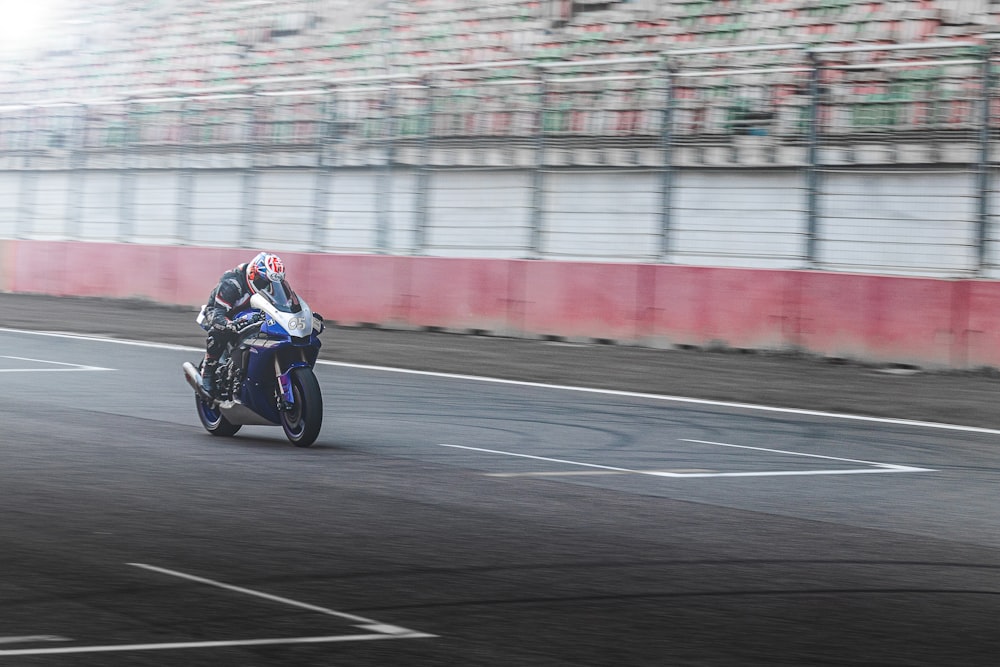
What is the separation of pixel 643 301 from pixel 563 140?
351 cm

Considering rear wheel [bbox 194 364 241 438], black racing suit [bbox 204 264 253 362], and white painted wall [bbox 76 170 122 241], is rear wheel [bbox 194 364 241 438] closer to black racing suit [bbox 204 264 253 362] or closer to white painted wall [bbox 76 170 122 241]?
black racing suit [bbox 204 264 253 362]

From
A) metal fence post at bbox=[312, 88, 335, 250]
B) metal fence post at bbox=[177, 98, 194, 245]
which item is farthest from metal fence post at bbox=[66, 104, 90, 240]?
metal fence post at bbox=[312, 88, 335, 250]

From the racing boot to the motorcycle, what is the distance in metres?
0.12

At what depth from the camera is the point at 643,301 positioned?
1925 centimetres

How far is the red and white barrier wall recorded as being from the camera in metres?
16.4

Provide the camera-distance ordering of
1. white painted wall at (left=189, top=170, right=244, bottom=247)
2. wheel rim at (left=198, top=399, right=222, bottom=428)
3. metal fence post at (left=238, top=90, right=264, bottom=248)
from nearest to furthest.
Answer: wheel rim at (left=198, top=399, right=222, bottom=428) < metal fence post at (left=238, top=90, right=264, bottom=248) < white painted wall at (left=189, top=170, right=244, bottom=247)

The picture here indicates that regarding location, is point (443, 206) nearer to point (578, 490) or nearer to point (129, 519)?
point (578, 490)

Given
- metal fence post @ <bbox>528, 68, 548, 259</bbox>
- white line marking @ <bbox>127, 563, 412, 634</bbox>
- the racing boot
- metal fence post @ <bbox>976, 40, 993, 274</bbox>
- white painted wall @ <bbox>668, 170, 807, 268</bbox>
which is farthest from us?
metal fence post @ <bbox>528, 68, 548, 259</bbox>

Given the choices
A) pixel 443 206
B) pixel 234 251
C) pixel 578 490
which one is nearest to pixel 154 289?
pixel 234 251

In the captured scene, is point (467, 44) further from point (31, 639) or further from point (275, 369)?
point (31, 639)

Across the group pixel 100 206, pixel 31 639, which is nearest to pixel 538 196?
pixel 100 206

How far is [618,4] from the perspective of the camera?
25.7m

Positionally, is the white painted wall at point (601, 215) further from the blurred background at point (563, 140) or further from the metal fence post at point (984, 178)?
the metal fence post at point (984, 178)

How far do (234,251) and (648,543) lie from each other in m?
18.3
